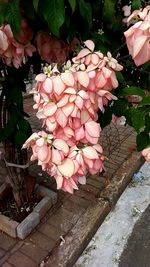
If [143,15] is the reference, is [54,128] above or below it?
below

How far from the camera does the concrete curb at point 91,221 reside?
2773 mm

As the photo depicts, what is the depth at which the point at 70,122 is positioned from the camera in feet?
3.49

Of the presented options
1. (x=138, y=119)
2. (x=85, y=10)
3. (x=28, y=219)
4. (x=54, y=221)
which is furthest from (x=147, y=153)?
(x=54, y=221)

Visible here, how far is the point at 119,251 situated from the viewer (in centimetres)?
294

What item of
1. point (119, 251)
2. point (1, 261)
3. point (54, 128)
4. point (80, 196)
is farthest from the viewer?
point (80, 196)

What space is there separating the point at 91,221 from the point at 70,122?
7.41 ft

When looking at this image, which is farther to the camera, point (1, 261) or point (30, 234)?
point (30, 234)

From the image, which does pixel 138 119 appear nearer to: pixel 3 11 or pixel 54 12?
pixel 54 12

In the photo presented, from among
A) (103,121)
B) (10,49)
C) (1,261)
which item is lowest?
(1,261)

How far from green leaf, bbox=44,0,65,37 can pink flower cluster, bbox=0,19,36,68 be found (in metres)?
0.22

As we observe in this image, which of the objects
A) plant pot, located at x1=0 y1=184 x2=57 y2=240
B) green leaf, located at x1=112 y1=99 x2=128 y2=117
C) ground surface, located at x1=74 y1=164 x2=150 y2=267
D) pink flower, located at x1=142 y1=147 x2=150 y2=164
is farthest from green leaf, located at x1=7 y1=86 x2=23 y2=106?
ground surface, located at x1=74 y1=164 x2=150 y2=267

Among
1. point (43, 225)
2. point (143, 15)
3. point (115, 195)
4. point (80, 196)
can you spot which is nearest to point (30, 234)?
point (43, 225)

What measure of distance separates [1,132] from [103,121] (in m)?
0.91

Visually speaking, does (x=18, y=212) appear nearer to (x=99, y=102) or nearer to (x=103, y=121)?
(x=103, y=121)
